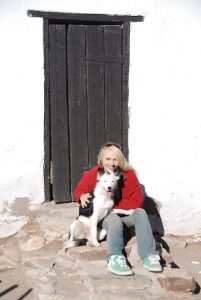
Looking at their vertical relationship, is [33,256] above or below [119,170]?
below

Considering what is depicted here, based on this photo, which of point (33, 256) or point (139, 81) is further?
point (139, 81)

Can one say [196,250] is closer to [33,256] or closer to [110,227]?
[110,227]

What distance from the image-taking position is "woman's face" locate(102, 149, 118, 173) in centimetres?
525

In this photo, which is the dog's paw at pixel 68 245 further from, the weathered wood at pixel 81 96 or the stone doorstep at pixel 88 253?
the weathered wood at pixel 81 96

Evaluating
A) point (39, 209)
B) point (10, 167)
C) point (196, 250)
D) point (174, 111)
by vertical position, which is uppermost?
point (174, 111)

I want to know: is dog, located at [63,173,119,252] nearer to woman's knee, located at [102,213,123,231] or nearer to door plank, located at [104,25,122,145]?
woman's knee, located at [102,213,123,231]

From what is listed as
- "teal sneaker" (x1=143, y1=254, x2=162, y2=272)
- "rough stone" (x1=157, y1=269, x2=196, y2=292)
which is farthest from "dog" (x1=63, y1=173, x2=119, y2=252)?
"rough stone" (x1=157, y1=269, x2=196, y2=292)

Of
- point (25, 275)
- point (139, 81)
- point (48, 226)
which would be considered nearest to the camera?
point (25, 275)

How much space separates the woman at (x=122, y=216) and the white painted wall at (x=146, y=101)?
0.78 meters

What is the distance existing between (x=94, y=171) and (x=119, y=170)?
10.9 inches

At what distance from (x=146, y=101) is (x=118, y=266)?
2.32 meters

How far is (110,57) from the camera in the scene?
6.15m

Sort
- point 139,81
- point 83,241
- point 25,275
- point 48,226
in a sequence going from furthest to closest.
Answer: point 139,81
point 48,226
point 83,241
point 25,275

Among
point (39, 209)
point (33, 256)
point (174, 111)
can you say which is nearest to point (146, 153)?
point (174, 111)
